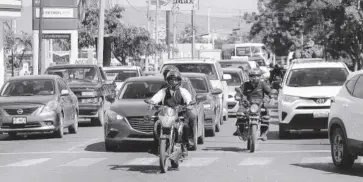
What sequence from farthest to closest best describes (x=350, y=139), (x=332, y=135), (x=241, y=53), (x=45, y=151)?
(x=241, y=53) → (x=45, y=151) → (x=332, y=135) → (x=350, y=139)

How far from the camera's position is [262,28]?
9781 cm

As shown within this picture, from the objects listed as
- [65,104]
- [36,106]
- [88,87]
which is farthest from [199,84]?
[88,87]

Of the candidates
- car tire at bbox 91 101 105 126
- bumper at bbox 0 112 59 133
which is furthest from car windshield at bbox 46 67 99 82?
bumper at bbox 0 112 59 133

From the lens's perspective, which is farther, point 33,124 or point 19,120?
point 33,124

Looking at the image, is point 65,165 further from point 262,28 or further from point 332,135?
point 262,28

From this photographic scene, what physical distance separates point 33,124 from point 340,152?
33.2 ft

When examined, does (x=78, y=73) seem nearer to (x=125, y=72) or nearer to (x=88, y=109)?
(x=88, y=109)

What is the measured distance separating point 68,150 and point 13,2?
2537 centimetres

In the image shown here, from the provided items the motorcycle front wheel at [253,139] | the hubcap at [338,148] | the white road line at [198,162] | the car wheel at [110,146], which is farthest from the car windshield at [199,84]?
the hubcap at [338,148]

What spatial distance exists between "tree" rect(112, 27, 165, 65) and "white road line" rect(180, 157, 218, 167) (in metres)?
55.7

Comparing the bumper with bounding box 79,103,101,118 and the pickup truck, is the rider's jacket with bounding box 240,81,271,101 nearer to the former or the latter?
the pickup truck

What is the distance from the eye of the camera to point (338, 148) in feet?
50.1

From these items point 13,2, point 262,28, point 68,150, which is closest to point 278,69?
point 13,2

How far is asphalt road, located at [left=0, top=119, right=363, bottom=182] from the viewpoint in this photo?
14594 mm
